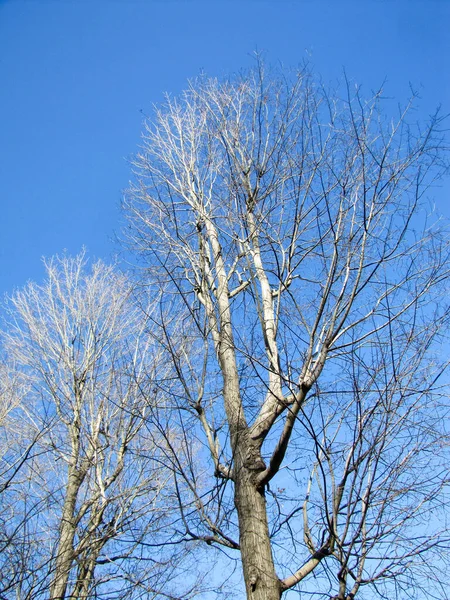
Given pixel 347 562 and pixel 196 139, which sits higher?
pixel 196 139

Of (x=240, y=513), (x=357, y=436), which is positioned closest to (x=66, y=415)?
(x=240, y=513)

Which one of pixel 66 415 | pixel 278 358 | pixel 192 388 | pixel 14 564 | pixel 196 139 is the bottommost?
pixel 14 564

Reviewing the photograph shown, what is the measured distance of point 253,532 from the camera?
3.00 meters

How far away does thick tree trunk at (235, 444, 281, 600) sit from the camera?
281 centimetres

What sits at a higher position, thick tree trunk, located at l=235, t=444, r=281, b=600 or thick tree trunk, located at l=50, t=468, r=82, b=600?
thick tree trunk, located at l=50, t=468, r=82, b=600

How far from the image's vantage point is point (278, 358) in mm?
3256

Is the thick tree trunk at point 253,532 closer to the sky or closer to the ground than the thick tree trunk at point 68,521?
closer to the ground

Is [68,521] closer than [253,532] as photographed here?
No

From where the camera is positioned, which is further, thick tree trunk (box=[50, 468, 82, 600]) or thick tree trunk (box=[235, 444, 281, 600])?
thick tree trunk (box=[50, 468, 82, 600])

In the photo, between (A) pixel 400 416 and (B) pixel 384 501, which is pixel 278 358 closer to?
(A) pixel 400 416

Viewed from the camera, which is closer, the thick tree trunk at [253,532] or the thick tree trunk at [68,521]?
the thick tree trunk at [253,532]

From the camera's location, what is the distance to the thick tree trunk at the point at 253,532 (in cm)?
281

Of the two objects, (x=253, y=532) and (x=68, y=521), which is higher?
(x=68, y=521)

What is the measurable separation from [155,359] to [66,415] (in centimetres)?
148
